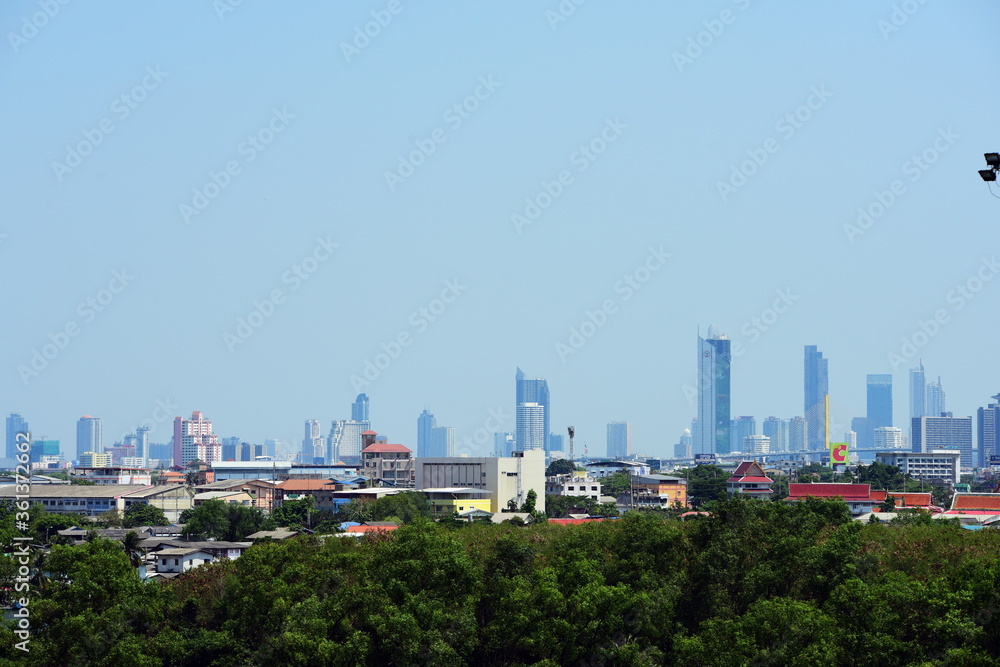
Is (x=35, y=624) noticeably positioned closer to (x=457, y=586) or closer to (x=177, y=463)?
(x=457, y=586)

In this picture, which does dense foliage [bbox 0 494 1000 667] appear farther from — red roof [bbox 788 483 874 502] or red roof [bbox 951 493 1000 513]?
red roof [bbox 788 483 874 502]

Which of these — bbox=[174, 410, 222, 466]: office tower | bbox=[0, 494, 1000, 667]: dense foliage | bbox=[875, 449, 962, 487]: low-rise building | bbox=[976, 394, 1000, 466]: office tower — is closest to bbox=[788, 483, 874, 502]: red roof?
bbox=[0, 494, 1000, 667]: dense foliage

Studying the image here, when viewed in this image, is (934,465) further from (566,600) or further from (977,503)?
(566,600)

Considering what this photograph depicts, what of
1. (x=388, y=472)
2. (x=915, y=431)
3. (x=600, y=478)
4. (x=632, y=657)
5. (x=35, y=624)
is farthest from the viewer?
(x=915, y=431)

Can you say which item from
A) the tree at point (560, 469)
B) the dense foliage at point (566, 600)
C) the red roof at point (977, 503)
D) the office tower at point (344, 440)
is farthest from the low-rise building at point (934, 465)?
the office tower at point (344, 440)

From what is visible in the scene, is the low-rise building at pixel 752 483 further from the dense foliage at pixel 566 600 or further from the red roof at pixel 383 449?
the dense foliage at pixel 566 600

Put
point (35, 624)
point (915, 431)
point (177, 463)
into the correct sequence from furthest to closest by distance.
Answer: point (915, 431) → point (177, 463) → point (35, 624)

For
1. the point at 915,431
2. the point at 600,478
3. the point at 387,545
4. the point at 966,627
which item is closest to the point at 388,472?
the point at 600,478
